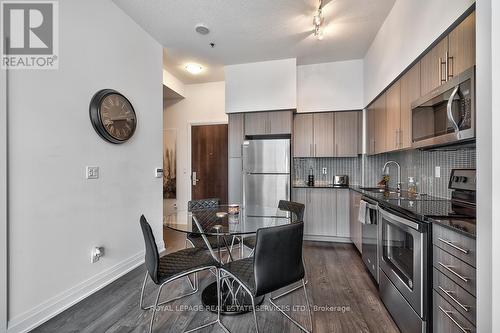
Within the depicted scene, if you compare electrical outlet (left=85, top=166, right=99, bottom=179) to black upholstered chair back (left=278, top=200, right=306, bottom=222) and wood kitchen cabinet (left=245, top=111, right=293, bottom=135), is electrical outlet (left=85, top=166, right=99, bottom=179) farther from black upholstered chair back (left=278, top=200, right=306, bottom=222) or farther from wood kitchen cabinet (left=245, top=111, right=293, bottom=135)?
wood kitchen cabinet (left=245, top=111, right=293, bottom=135)

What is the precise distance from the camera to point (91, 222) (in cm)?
220

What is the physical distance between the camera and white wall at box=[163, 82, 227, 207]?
15.2 ft

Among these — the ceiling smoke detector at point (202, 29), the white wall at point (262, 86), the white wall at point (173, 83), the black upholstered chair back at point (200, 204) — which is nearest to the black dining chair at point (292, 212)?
the black upholstered chair back at point (200, 204)

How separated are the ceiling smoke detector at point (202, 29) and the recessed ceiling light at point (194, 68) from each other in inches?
38.8

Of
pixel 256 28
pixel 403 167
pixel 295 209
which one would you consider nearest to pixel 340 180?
pixel 403 167

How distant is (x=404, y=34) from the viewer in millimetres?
2213

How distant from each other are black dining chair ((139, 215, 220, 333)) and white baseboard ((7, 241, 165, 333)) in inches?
23.1

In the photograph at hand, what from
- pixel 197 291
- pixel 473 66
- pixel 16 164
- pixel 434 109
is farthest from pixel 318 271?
pixel 16 164

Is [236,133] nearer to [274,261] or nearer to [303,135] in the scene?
[303,135]

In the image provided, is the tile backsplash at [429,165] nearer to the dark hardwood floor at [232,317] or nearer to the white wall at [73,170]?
the dark hardwood floor at [232,317]

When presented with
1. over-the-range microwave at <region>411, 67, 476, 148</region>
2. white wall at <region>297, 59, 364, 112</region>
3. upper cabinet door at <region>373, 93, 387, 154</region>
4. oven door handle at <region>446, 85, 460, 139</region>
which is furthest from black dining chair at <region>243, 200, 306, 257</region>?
white wall at <region>297, 59, 364, 112</region>

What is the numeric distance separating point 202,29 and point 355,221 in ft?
10.6

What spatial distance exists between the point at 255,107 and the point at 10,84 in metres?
2.79

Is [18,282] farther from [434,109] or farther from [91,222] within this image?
[434,109]
